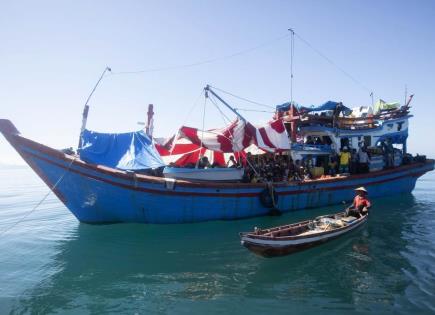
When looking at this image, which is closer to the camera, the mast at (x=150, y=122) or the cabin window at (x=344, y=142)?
the mast at (x=150, y=122)

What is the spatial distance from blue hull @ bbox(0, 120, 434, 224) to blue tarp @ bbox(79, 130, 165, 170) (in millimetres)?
770

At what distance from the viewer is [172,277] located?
901 cm

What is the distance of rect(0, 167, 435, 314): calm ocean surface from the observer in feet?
24.6

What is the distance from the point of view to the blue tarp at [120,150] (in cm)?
1290

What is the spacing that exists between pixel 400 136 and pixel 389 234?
13.5 m

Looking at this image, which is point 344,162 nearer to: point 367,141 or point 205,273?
point 367,141

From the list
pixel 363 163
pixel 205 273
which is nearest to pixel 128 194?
pixel 205 273

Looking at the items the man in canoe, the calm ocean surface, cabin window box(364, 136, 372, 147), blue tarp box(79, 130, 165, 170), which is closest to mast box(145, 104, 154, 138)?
blue tarp box(79, 130, 165, 170)

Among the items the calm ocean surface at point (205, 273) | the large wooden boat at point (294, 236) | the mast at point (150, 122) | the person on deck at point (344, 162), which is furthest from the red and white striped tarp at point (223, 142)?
the large wooden boat at point (294, 236)

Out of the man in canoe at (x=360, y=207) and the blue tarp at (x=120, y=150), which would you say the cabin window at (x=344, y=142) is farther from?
the blue tarp at (x=120, y=150)

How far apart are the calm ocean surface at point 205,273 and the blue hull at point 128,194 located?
0.74 meters

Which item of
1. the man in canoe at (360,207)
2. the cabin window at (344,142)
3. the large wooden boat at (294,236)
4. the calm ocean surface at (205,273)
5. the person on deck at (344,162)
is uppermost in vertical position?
the cabin window at (344,142)

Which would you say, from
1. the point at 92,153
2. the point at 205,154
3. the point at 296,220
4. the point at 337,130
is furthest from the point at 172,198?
the point at 337,130

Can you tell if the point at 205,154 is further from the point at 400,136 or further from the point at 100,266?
the point at 400,136
